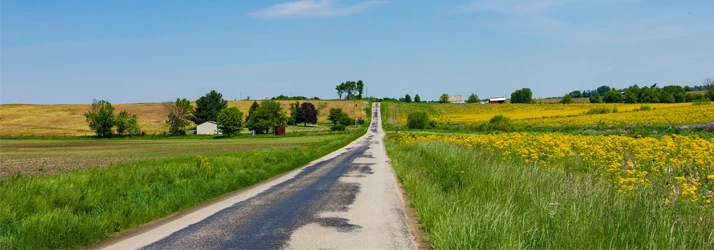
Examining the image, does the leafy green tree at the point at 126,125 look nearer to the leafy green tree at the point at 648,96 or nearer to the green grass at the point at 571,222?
the green grass at the point at 571,222

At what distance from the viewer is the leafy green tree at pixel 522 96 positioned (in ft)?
636

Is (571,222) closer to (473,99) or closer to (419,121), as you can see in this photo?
(419,121)

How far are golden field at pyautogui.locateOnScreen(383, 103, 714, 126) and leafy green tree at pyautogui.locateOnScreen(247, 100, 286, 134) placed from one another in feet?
98.9

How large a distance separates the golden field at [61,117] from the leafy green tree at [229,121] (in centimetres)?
1755

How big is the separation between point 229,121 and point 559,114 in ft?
221

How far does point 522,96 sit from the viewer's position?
195375 millimetres

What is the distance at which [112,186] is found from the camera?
46.0ft

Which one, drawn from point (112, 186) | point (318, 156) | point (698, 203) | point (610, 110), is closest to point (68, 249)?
point (112, 186)

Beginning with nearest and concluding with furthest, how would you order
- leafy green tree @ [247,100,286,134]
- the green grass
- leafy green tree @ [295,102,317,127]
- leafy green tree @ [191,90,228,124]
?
1. the green grass
2. leafy green tree @ [247,100,286,134]
3. leafy green tree @ [191,90,228,124]
4. leafy green tree @ [295,102,317,127]

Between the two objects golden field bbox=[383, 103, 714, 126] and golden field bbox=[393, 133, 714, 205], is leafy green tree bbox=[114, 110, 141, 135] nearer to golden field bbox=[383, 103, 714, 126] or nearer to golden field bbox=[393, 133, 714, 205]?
golden field bbox=[383, 103, 714, 126]

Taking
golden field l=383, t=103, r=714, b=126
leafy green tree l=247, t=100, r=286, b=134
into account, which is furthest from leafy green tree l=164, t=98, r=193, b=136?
golden field l=383, t=103, r=714, b=126

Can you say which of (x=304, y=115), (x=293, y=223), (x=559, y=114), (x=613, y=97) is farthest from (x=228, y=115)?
(x=613, y=97)

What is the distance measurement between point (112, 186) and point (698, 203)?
13.8 meters

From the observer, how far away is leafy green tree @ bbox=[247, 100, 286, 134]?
115625 mm
